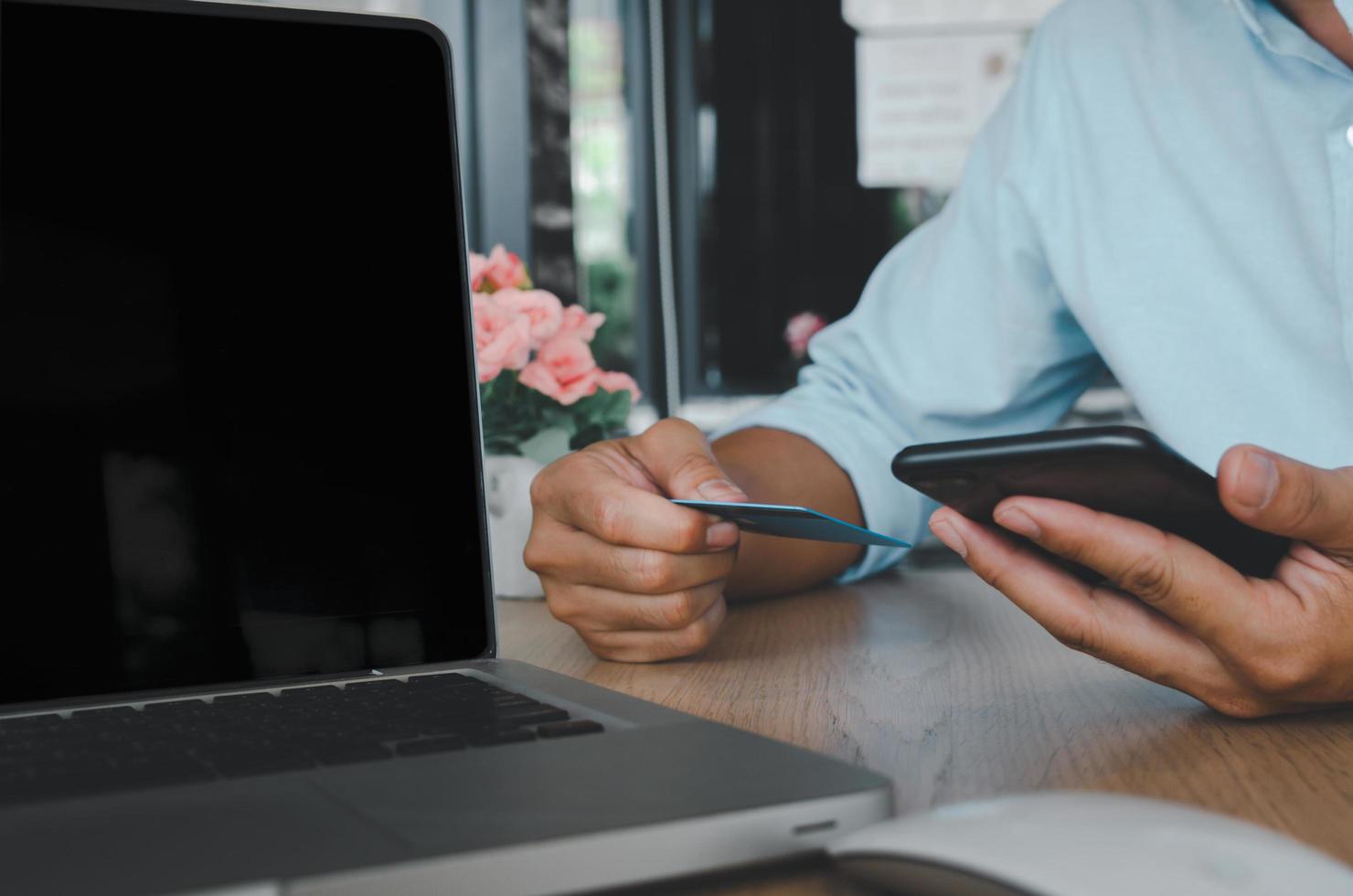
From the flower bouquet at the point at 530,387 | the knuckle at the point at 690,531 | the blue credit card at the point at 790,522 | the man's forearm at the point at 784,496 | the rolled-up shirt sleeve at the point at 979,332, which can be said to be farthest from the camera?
the rolled-up shirt sleeve at the point at 979,332

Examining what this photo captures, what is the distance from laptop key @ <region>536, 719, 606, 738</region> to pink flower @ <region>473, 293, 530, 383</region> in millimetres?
592

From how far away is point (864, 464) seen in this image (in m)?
0.98

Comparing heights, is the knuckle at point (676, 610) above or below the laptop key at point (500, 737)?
below

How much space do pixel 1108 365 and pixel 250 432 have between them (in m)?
0.79

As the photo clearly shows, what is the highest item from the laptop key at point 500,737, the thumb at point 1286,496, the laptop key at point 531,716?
the thumb at point 1286,496

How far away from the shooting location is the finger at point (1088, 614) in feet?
1.70

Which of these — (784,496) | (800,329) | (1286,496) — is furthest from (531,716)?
(800,329)

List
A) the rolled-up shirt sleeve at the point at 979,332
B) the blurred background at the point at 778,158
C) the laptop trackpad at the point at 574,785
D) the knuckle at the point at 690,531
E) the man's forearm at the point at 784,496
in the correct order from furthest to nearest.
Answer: the blurred background at the point at 778,158, the rolled-up shirt sleeve at the point at 979,332, the man's forearm at the point at 784,496, the knuckle at the point at 690,531, the laptop trackpad at the point at 574,785

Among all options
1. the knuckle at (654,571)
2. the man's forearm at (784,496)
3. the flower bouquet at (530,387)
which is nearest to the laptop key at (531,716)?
the knuckle at (654,571)

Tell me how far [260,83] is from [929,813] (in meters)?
0.46

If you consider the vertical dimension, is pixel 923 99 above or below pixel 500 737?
above

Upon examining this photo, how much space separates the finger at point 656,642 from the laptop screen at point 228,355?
0.42 ft

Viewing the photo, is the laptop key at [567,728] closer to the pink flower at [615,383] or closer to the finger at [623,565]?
the finger at [623,565]

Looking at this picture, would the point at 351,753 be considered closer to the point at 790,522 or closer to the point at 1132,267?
the point at 790,522
